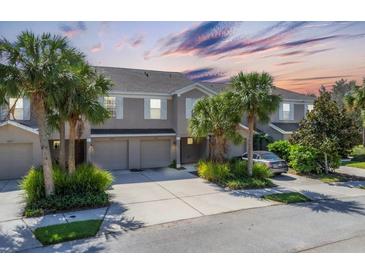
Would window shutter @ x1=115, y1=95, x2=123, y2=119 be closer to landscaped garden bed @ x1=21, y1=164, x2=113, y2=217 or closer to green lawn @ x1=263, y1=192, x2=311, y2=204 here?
landscaped garden bed @ x1=21, y1=164, x2=113, y2=217

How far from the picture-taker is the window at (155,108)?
779 inches

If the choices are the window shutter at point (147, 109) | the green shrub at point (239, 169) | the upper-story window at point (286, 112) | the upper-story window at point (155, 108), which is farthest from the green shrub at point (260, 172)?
the upper-story window at point (286, 112)

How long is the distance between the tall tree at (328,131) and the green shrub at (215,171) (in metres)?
5.68

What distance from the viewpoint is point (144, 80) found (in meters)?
21.6

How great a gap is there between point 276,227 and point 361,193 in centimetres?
754

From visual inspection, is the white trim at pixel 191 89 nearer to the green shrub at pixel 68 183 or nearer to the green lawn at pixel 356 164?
the green shrub at pixel 68 183

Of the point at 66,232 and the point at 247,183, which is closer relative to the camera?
the point at 66,232

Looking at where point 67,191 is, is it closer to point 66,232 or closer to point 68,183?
point 68,183

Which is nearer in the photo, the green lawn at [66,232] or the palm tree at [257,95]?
the green lawn at [66,232]

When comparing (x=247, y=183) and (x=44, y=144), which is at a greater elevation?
(x=44, y=144)

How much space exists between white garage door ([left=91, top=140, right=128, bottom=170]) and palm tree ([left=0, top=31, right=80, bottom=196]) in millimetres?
A: 8068

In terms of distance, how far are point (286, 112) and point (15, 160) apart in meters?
22.2

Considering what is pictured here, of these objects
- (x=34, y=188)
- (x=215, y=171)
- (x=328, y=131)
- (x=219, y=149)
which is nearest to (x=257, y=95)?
(x=219, y=149)

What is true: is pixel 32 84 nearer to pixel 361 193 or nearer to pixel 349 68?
pixel 361 193
